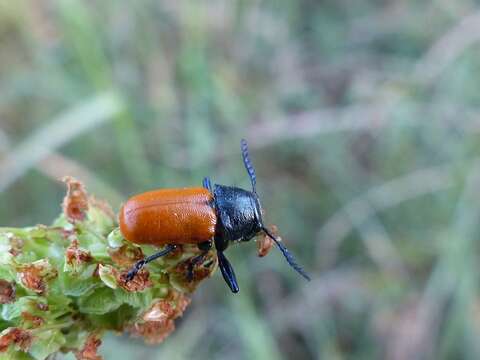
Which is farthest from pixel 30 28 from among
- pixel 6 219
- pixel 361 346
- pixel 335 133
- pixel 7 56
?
pixel 361 346

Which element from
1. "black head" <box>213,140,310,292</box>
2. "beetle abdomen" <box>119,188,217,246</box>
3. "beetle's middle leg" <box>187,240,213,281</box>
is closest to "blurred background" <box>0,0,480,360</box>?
"black head" <box>213,140,310,292</box>

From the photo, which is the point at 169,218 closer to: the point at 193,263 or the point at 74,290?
the point at 193,263

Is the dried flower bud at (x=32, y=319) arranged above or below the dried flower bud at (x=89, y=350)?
above

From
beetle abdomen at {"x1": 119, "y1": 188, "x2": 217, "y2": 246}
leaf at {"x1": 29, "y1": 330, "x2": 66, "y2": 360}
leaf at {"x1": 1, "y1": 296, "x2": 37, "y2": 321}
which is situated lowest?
leaf at {"x1": 29, "y1": 330, "x2": 66, "y2": 360}

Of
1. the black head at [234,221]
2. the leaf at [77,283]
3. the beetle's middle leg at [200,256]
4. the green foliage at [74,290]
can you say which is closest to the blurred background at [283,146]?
the black head at [234,221]

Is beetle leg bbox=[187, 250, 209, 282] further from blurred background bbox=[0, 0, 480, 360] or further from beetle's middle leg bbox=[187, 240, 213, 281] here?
blurred background bbox=[0, 0, 480, 360]

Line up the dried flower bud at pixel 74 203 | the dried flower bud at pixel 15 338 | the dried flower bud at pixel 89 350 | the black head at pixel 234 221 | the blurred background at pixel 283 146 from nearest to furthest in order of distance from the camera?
the dried flower bud at pixel 15 338, the dried flower bud at pixel 89 350, the dried flower bud at pixel 74 203, the black head at pixel 234 221, the blurred background at pixel 283 146

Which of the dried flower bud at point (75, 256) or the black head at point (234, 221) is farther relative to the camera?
the black head at point (234, 221)

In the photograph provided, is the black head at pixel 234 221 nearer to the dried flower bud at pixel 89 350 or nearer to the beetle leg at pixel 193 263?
the beetle leg at pixel 193 263
